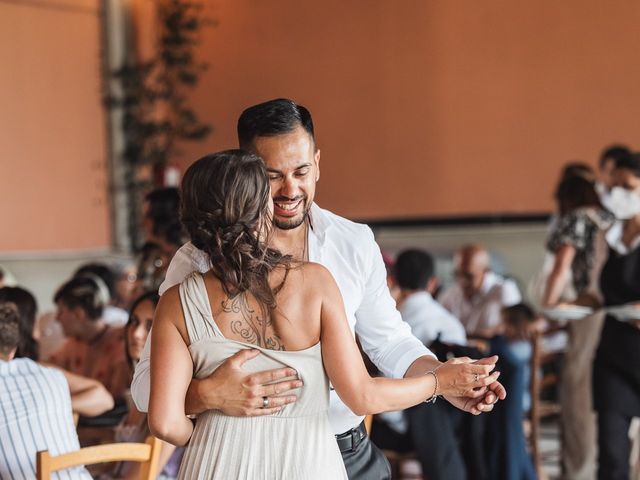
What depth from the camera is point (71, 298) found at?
481 centimetres

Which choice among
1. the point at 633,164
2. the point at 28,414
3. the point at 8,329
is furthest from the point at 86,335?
the point at 633,164

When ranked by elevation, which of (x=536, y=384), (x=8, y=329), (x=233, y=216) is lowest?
(x=536, y=384)

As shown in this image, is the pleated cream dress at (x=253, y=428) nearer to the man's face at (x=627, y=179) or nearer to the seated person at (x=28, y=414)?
the seated person at (x=28, y=414)

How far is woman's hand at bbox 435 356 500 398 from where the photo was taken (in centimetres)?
219

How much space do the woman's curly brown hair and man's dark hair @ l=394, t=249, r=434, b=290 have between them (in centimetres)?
290

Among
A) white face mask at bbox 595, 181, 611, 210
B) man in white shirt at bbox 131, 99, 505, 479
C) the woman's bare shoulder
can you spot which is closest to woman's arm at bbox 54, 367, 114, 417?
man in white shirt at bbox 131, 99, 505, 479

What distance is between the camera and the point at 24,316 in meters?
3.65

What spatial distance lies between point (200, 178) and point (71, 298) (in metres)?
2.98

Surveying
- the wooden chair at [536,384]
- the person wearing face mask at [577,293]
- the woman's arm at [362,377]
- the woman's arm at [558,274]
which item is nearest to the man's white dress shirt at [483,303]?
the wooden chair at [536,384]

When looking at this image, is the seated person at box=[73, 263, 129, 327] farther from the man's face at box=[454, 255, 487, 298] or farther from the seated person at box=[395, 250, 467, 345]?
the man's face at box=[454, 255, 487, 298]

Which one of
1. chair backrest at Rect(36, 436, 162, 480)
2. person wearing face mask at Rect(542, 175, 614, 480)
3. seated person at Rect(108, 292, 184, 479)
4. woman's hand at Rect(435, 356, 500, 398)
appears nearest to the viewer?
woman's hand at Rect(435, 356, 500, 398)

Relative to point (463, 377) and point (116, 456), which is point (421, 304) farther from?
point (463, 377)

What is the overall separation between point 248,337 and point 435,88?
6.60 m

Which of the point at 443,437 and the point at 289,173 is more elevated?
the point at 289,173
